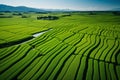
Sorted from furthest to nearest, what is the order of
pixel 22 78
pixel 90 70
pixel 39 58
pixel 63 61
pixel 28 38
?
pixel 28 38
pixel 39 58
pixel 63 61
pixel 90 70
pixel 22 78

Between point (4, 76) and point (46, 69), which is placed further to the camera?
point (46, 69)

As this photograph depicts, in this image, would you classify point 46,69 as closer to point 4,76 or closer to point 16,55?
point 4,76

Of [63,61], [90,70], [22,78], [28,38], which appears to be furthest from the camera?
[28,38]

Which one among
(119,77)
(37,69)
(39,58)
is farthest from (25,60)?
(119,77)

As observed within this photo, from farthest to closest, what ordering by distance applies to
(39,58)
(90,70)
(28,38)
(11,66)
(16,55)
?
(28,38) < (16,55) < (39,58) < (11,66) < (90,70)

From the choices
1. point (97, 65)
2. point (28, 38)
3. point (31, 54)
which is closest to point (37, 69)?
point (31, 54)

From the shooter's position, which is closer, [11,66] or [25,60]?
[11,66]

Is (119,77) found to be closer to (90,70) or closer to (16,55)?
(90,70)

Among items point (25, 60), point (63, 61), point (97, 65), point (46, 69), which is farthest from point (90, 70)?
point (25, 60)

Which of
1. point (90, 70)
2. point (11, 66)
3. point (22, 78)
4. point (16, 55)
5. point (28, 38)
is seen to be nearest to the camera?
point (22, 78)
